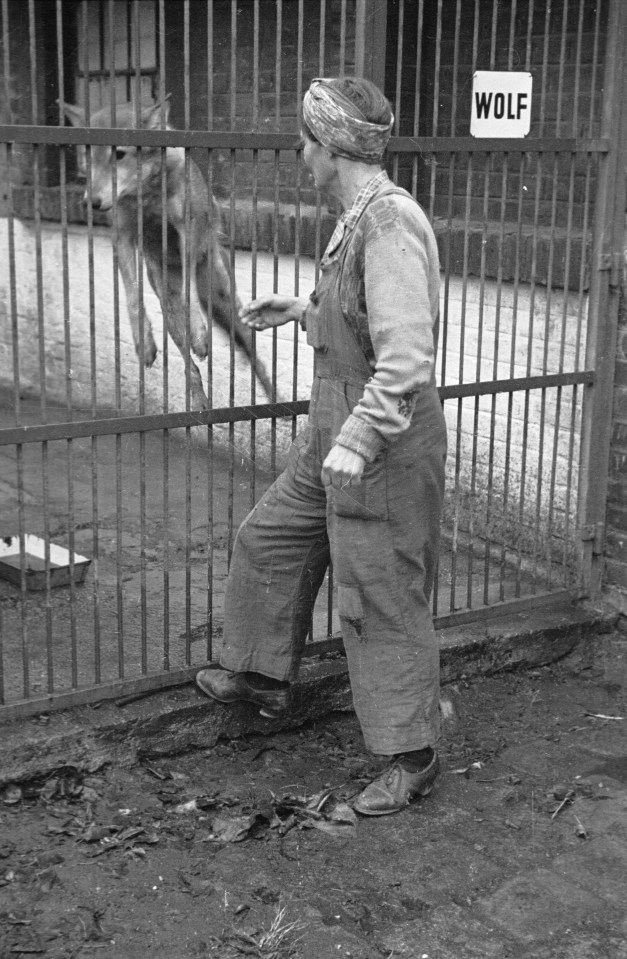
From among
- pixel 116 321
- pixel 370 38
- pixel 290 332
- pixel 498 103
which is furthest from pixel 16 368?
pixel 290 332

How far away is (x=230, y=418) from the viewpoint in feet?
13.1

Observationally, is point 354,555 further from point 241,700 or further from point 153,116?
point 153,116

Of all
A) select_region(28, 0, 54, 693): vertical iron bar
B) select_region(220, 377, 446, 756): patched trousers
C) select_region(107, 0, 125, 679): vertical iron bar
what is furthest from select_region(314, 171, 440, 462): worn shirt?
select_region(28, 0, 54, 693): vertical iron bar

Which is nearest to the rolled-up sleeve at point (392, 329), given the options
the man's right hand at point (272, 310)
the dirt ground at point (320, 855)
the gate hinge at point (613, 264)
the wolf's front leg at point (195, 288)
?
the man's right hand at point (272, 310)

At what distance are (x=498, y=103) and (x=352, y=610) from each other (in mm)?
2075

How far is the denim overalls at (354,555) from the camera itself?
3535 millimetres

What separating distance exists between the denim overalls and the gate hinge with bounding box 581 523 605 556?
60.5 inches

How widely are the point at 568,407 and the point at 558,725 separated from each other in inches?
57.0

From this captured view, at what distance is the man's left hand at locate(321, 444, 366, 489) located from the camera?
3.23 metres

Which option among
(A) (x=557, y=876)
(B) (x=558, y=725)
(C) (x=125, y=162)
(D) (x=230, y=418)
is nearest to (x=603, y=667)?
(B) (x=558, y=725)

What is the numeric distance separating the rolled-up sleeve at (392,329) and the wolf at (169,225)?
740mm

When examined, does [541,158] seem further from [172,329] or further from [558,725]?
[558,725]

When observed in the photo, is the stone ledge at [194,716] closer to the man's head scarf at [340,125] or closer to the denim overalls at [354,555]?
the denim overalls at [354,555]

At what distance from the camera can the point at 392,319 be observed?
3.21 m
